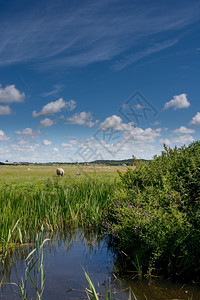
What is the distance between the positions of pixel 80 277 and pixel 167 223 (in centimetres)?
225

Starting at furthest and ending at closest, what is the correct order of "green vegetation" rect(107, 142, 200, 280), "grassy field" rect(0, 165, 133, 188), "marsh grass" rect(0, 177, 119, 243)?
"grassy field" rect(0, 165, 133, 188)
"marsh grass" rect(0, 177, 119, 243)
"green vegetation" rect(107, 142, 200, 280)

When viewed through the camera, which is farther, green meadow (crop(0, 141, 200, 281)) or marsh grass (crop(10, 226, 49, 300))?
green meadow (crop(0, 141, 200, 281))

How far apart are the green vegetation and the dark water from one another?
38 cm

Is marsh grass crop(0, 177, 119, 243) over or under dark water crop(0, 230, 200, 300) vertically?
over

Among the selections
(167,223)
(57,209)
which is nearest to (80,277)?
(167,223)

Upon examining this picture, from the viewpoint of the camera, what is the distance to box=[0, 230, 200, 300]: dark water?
17.2ft

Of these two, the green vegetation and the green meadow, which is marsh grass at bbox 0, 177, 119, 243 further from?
the green vegetation

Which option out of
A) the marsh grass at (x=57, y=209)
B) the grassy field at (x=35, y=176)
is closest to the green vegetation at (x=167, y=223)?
the marsh grass at (x=57, y=209)

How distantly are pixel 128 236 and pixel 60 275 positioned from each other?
68.7 inches

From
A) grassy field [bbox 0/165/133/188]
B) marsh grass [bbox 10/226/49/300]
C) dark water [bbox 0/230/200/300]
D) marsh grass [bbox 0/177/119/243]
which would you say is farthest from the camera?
grassy field [bbox 0/165/133/188]

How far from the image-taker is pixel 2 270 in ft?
20.8

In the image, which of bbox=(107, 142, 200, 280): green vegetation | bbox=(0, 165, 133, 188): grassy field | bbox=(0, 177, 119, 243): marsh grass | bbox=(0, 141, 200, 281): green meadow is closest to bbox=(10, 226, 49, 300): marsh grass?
bbox=(0, 141, 200, 281): green meadow

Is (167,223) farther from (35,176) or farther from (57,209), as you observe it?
(35,176)

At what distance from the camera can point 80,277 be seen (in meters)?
6.00
